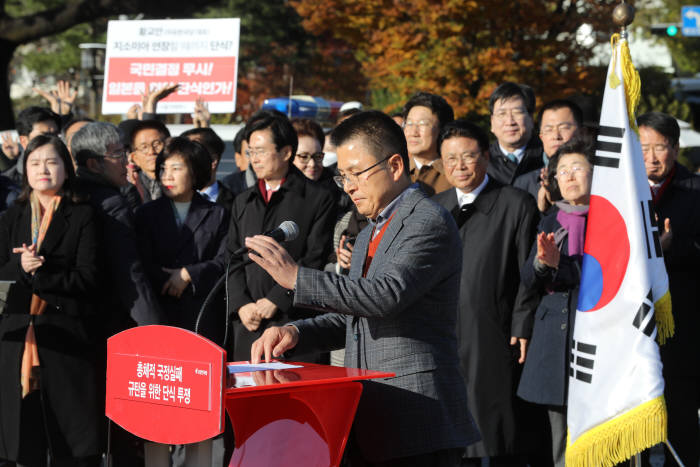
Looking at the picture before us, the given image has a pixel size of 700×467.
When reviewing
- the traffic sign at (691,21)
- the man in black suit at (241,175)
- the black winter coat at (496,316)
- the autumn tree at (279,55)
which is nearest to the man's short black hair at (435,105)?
the black winter coat at (496,316)

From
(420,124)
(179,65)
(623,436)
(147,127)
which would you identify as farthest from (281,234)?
(179,65)

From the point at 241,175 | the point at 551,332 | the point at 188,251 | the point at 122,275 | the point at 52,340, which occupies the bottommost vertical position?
the point at 52,340

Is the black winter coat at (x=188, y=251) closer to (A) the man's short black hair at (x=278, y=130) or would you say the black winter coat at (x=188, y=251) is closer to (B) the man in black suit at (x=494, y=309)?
(A) the man's short black hair at (x=278, y=130)

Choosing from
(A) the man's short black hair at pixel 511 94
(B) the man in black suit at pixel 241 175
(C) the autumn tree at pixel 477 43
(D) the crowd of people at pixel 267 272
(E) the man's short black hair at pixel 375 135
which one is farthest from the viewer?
(C) the autumn tree at pixel 477 43

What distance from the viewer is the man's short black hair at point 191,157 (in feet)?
20.4

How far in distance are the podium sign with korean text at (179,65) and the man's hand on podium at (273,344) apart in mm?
5795

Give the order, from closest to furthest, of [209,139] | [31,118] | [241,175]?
[209,139] < [31,118] < [241,175]

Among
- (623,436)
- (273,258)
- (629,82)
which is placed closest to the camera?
(273,258)

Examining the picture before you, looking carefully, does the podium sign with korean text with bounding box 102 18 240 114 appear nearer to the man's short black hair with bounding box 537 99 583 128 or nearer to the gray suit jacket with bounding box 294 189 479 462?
the man's short black hair with bounding box 537 99 583 128

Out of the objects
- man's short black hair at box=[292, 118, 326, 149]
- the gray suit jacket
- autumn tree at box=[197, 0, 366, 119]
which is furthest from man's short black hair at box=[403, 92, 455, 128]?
autumn tree at box=[197, 0, 366, 119]

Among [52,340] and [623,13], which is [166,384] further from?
[623,13]

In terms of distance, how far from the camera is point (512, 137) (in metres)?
6.74

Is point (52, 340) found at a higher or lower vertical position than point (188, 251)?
lower

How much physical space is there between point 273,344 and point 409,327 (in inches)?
19.6
